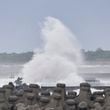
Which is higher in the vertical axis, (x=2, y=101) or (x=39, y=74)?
(x=39, y=74)

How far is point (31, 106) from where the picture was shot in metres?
12.0

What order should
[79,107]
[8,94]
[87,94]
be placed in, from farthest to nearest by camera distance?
[8,94] → [87,94] → [79,107]

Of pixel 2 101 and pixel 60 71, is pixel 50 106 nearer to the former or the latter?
pixel 2 101

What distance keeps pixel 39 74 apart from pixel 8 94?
63895mm

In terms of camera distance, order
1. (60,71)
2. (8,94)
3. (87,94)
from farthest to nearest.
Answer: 1. (60,71)
2. (8,94)
3. (87,94)

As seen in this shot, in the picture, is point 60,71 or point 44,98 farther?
point 60,71

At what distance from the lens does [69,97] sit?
13484mm

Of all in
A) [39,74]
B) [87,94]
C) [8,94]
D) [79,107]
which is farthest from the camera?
[39,74]

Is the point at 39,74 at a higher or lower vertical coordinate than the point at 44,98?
higher

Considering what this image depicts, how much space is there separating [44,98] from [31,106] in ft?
1.75

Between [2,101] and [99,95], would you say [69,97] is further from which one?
[2,101]

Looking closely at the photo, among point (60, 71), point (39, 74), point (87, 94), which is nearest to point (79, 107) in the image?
point (87, 94)

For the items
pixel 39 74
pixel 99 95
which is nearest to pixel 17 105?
pixel 99 95

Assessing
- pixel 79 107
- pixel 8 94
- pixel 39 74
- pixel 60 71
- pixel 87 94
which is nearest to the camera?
pixel 79 107
